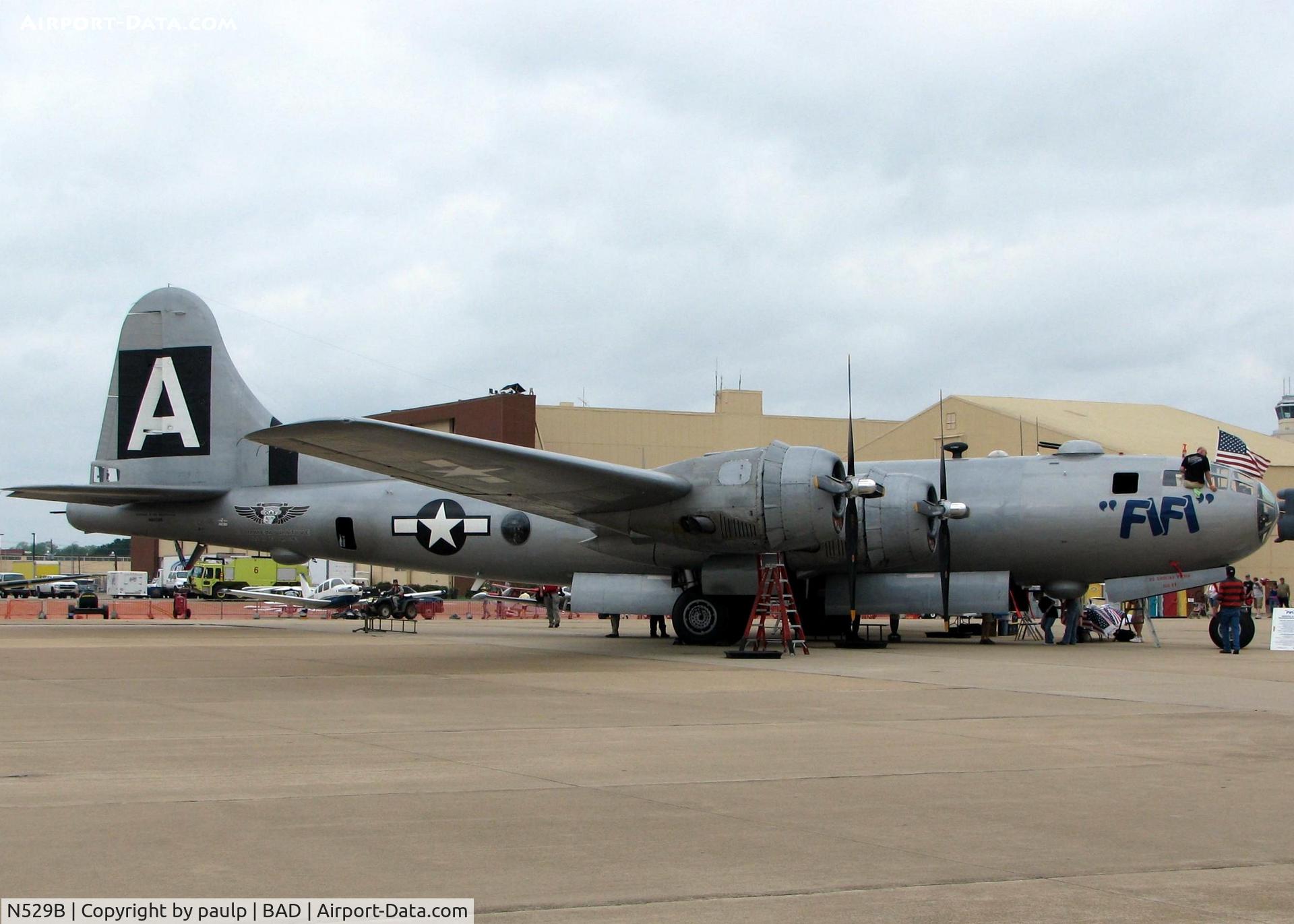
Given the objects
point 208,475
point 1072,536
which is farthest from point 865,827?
point 208,475

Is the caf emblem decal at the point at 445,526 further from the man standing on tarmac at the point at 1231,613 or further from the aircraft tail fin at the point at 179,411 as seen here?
the man standing on tarmac at the point at 1231,613

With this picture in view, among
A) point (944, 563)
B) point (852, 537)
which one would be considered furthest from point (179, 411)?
point (944, 563)

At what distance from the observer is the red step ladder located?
18891mm

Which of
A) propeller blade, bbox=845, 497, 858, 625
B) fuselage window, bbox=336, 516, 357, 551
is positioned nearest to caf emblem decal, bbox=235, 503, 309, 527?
fuselage window, bbox=336, 516, 357, 551

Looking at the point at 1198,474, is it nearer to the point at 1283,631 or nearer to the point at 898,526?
the point at 1283,631

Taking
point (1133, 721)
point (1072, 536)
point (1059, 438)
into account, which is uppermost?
point (1059, 438)

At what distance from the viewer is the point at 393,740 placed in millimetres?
9164

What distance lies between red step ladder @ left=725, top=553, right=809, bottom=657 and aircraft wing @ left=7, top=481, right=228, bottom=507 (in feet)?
42.0

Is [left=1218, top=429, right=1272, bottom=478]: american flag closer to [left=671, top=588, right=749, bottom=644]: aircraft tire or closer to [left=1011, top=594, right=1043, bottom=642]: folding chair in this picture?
[left=1011, top=594, right=1043, bottom=642]: folding chair

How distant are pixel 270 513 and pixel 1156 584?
17.8 metres

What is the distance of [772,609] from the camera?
19516mm

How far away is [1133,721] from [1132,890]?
5.98 meters

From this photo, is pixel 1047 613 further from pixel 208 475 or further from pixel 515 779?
pixel 515 779

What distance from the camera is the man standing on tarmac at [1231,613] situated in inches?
790
